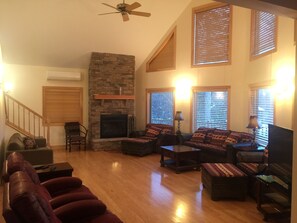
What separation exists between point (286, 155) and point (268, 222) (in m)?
0.93

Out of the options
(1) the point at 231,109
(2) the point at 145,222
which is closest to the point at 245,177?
(2) the point at 145,222

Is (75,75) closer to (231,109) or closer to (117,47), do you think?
(117,47)

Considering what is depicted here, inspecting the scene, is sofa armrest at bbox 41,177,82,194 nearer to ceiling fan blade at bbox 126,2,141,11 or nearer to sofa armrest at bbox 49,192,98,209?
sofa armrest at bbox 49,192,98,209

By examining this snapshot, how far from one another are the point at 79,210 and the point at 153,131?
5465mm

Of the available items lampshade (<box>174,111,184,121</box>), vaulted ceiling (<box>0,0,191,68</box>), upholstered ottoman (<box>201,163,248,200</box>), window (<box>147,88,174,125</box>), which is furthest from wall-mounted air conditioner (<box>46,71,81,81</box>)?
upholstered ottoman (<box>201,163,248,200</box>)

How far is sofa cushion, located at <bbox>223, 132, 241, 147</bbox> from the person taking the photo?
560 centimetres

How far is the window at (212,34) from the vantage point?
6438 millimetres

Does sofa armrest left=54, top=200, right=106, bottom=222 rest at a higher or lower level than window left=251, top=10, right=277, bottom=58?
lower

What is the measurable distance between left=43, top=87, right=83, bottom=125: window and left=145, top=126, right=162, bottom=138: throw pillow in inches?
94.0

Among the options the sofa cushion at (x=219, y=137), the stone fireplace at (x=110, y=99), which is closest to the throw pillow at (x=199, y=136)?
the sofa cushion at (x=219, y=137)

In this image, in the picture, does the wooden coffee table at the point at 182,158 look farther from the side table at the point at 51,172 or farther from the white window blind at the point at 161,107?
the side table at the point at 51,172

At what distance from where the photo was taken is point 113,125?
27.4ft

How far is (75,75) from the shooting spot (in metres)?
8.12

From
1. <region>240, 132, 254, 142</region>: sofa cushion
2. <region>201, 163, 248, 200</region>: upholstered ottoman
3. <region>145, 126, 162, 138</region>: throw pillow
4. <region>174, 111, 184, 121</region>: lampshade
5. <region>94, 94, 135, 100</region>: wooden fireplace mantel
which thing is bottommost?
<region>201, 163, 248, 200</region>: upholstered ottoman
